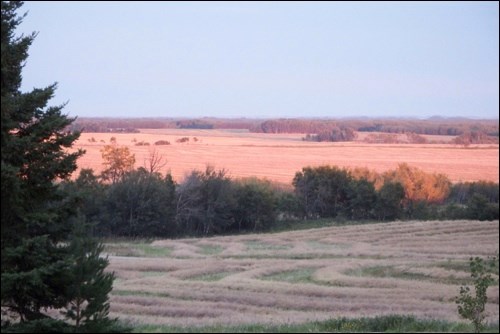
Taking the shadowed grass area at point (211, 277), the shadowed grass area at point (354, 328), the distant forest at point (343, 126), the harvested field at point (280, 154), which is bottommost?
the shadowed grass area at point (211, 277)

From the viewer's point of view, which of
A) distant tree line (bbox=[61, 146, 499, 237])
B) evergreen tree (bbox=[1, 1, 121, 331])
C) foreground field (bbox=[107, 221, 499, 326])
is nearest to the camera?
evergreen tree (bbox=[1, 1, 121, 331])

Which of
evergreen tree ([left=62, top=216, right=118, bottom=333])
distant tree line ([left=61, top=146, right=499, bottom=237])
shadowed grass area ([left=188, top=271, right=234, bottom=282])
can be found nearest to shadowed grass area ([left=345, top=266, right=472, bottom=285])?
distant tree line ([left=61, top=146, right=499, bottom=237])

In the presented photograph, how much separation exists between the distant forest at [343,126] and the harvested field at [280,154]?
0.68 ft

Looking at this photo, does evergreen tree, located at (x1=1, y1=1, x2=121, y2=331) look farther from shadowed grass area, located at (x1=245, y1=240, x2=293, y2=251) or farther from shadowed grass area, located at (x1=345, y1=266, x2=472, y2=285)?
shadowed grass area, located at (x1=245, y1=240, x2=293, y2=251)

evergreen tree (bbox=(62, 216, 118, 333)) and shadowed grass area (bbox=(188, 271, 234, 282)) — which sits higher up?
evergreen tree (bbox=(62, 216, 118, 333))

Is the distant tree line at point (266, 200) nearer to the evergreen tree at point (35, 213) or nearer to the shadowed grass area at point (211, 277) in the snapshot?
the shadowed grass area at point (211, 277)

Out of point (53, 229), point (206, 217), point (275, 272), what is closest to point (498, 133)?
point (275, 272)

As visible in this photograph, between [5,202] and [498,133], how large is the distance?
87.2 ft

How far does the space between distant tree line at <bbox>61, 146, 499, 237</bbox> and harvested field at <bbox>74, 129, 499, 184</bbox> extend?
989 millimetres

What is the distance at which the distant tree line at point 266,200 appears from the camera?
24766 mm

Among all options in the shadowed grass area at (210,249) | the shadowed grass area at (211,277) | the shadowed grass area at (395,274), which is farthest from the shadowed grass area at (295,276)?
the shadowed grass area at (210,249)

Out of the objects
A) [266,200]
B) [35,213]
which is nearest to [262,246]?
[266,200]

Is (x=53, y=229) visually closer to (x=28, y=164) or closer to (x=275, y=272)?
(x=28, y=164)

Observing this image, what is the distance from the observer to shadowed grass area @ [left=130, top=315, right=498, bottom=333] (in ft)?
45.0
